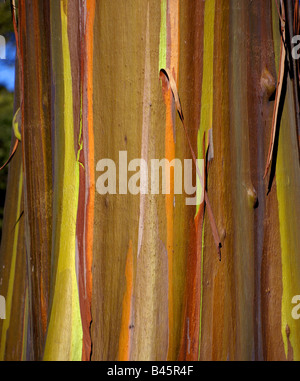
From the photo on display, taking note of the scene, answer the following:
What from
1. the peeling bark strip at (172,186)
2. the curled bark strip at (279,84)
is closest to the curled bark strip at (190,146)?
the peeling bark strip at (172,186)

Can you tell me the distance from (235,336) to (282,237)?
0.64ft

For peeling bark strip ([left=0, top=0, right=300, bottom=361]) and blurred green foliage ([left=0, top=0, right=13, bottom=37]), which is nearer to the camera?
peeling bark strip ([left=0, top=0, right=300, bottom=361])

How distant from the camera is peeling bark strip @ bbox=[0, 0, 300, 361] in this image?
0.69m

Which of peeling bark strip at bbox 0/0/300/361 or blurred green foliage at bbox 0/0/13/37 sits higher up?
blurred green foliage at bbox 0/0/13/37

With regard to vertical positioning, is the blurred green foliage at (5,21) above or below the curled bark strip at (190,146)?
above

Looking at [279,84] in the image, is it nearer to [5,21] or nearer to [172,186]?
[172,186]

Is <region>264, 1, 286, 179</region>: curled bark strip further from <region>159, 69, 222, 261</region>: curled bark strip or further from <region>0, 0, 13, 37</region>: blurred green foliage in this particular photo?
<region>0, 0, 13, 37</region>: blurred green foliage

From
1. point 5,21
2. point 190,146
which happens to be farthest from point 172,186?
point 5,21

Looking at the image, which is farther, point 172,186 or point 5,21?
point 5,21

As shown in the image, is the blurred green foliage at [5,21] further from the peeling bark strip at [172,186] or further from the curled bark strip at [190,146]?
the curled bark strip at [190,146]

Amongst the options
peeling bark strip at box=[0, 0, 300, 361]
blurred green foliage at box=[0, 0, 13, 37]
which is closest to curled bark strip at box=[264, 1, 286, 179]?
peeling bark strip at box=[0, 0, 300, 361]

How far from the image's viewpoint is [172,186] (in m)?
0.69

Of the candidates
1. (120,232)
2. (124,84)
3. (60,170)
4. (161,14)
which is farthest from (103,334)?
(161,14)

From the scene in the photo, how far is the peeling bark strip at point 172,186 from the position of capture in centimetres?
69
